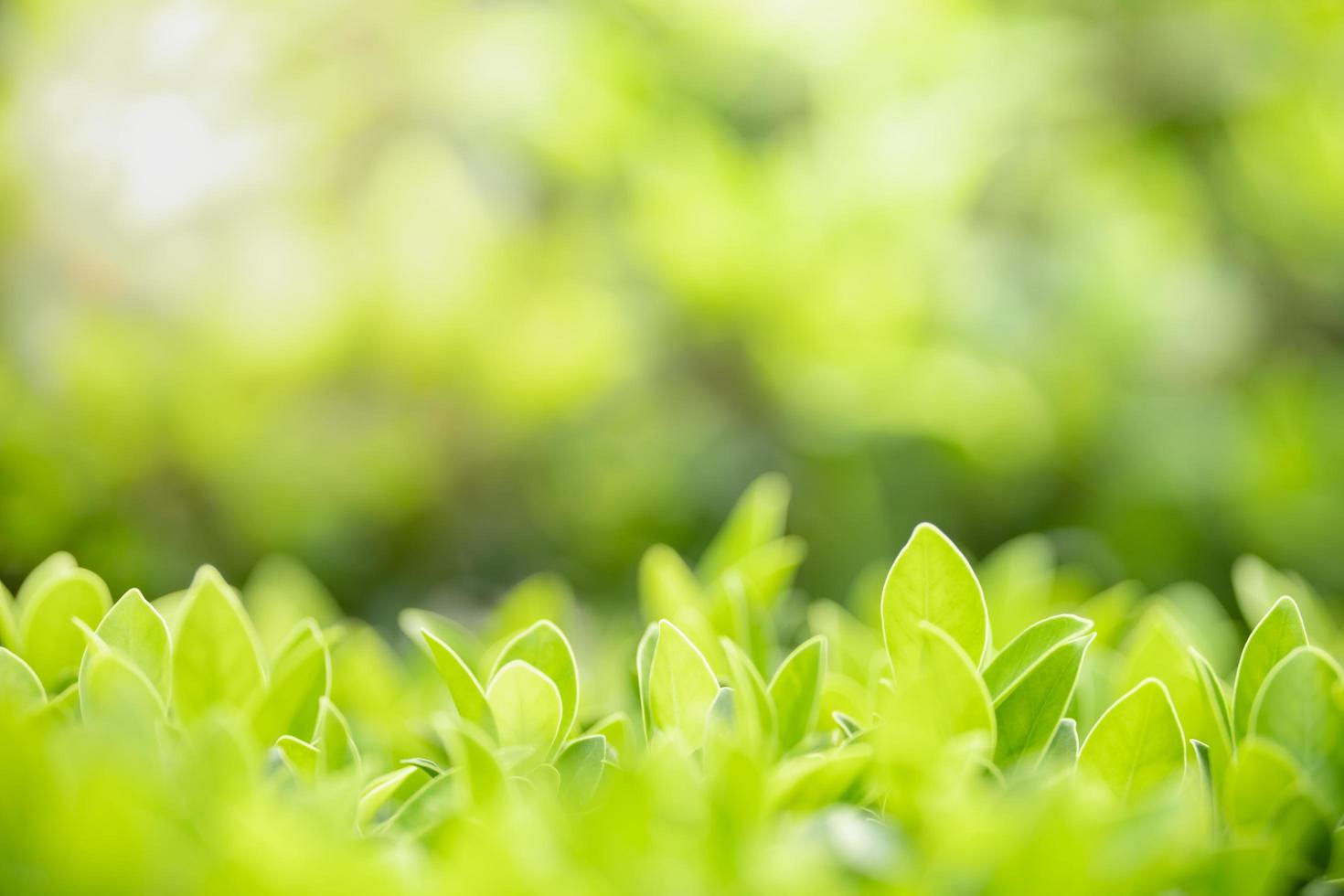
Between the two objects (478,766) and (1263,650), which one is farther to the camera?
(1263,650)

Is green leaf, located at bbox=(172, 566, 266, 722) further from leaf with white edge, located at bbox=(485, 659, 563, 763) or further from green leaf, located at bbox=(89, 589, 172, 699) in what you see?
leaf with white edge, located at bbox=(485, 659, 563, 763)

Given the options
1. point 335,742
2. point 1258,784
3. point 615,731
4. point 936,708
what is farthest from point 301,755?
point 1258,784

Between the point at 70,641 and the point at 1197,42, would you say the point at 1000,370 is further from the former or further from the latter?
the point at 70,641

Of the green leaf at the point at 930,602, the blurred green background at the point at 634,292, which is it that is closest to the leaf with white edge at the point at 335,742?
the green leaf at the point at 930,602

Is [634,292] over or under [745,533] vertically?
over

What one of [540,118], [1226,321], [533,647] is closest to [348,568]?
[540,118]

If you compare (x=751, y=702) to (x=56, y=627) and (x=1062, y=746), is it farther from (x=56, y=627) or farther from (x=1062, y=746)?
(x=56, y=627)
